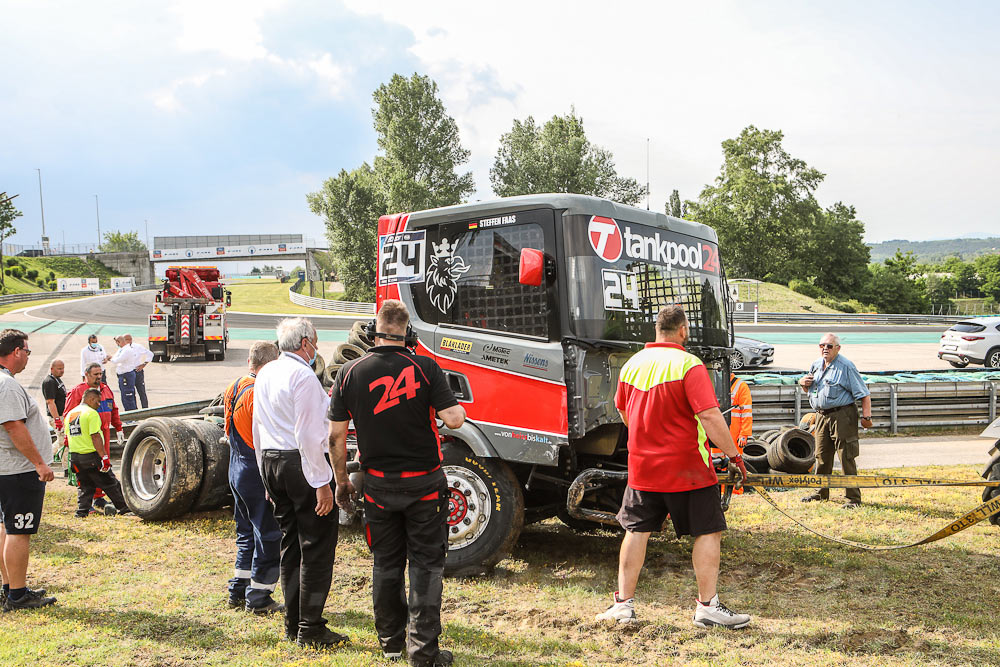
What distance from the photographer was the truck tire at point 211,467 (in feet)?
23.8

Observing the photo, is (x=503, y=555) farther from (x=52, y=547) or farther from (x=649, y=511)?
(x=52, y=547)

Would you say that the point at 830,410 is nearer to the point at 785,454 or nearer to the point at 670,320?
the point at 785,454

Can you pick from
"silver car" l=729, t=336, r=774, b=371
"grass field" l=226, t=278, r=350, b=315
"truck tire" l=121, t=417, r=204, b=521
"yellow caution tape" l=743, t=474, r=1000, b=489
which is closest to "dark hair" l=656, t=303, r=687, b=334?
"yellow caution tape" l=743, t=474, r=1000, b=489

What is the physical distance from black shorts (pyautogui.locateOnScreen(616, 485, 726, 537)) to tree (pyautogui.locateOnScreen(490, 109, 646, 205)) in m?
56.5

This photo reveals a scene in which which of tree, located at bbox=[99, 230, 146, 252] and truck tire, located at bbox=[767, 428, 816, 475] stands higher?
tree, located at bbox=[99, 230, 146, 252]

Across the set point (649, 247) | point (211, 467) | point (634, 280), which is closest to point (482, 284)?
point (634, 280)

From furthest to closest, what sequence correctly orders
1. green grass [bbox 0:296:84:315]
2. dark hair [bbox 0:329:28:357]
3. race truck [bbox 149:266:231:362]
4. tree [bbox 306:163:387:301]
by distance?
tree [bbox 306:163:387:301] < green grass [bbox 0:296:84:315] < race truck [bbox 149:266:231:362] < dark hair [bbox 0:329:28:357]

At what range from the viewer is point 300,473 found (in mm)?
4289

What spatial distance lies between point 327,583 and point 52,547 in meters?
3.60

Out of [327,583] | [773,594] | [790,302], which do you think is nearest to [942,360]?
[773,594]

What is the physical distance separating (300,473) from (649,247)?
Answer: 3.17m

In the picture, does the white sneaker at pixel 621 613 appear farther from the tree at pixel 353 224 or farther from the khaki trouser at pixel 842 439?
the tree at pixel 353 224

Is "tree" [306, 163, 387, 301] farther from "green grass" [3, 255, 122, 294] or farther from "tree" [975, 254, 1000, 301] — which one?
"tree" [975, 254, 1000, 301]

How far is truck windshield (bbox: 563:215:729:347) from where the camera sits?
5340 millimetres
